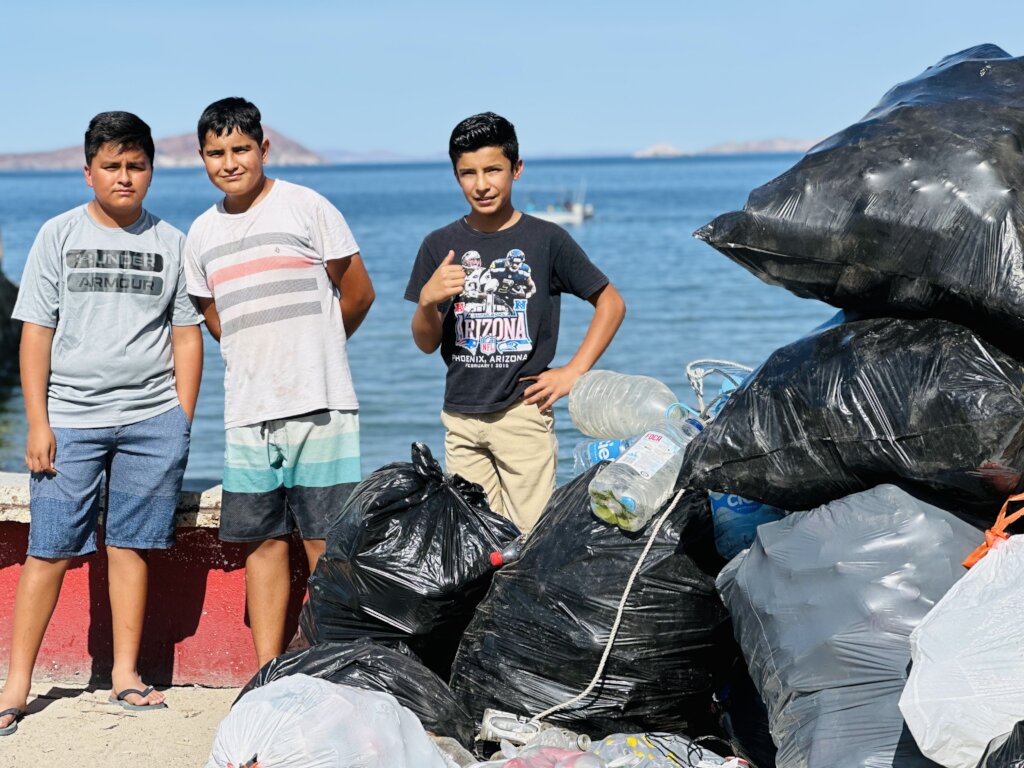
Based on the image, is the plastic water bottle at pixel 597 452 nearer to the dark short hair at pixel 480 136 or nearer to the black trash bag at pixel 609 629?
the black trash bag at pixel 609 629

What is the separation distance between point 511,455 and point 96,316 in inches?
54.2

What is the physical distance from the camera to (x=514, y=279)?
385 cm

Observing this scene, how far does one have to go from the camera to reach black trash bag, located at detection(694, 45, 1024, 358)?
256 centimetres

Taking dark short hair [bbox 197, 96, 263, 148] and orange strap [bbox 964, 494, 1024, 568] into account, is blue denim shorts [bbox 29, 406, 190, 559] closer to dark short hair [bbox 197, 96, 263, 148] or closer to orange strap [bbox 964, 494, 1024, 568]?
dark short hair [bbox 197, 96, 263, 148]

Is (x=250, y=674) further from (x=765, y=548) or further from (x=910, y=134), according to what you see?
(x=910, y=134)

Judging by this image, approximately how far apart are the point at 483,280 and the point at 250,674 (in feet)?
5.32

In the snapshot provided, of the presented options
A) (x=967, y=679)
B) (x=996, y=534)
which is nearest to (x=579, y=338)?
(x=996, y=534)

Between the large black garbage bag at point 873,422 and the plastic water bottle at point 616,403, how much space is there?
34.2 inches

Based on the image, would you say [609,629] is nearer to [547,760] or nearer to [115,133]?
[547,760]

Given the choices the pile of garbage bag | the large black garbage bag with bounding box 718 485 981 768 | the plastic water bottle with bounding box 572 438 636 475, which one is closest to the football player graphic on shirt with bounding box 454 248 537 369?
the plastic water bottle with bounding box 572 438 636 475

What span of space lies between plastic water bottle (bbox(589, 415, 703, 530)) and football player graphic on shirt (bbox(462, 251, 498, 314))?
2.73ft

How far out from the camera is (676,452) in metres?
3.23

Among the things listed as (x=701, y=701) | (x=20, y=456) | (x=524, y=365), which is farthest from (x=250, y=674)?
(x=20, y=456)

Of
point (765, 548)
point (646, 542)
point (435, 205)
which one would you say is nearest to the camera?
point (765, 548)
